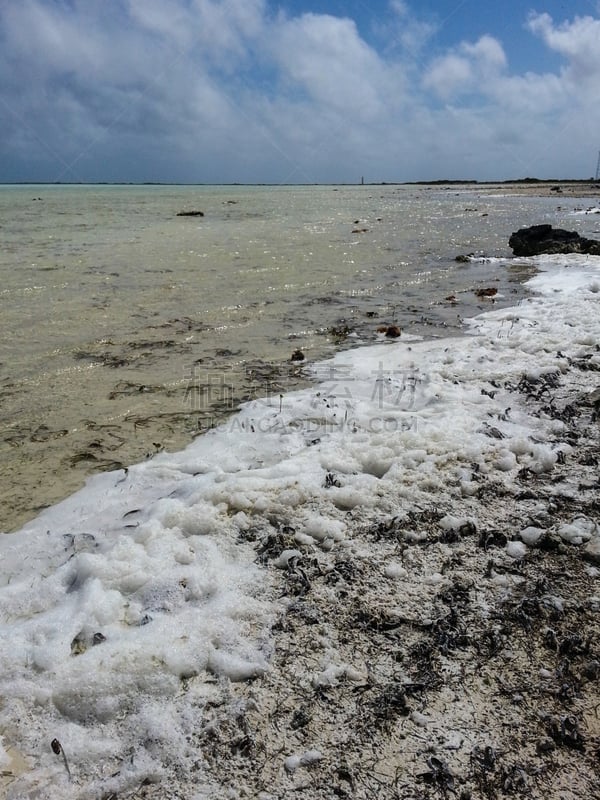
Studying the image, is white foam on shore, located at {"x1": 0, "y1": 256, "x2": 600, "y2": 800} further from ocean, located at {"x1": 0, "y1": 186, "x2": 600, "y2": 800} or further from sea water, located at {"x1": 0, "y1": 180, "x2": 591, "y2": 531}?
sea water, located at {"x1": 0, "y1": 180, "x2": 591, "y2": 531}

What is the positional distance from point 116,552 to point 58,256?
14276mm

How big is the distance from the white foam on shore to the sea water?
1.72ft

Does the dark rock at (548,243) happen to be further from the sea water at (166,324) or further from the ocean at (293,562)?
the ocean at (293,562)

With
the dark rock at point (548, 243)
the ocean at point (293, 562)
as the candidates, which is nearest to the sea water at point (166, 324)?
the ocean at point (293, 562)

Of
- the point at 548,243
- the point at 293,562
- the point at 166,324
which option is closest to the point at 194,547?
the point at 293,562

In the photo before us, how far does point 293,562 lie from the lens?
3.06 metres

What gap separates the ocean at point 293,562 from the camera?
2057 mm

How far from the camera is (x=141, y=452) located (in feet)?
14.8

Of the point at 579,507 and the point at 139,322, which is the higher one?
the point at 139,322

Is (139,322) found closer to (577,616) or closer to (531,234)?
(577,616)

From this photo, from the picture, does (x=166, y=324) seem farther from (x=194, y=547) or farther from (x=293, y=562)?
(x=293, y=562)

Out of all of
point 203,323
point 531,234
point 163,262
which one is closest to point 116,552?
point 203,323

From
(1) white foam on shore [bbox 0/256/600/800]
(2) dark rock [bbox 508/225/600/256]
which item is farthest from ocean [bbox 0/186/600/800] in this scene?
(2) dark rock [bbox 508/225/600/256]

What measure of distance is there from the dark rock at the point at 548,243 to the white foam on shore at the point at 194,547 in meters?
11.5
